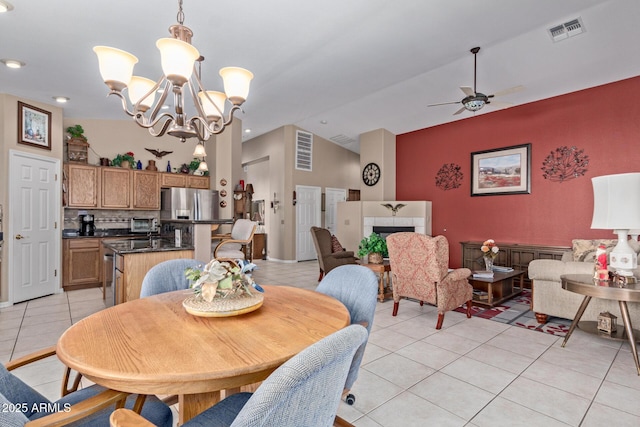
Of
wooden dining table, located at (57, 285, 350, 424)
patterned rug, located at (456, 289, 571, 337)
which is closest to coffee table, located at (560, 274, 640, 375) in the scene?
patterned rug, located at (456, 289, 571, 337)

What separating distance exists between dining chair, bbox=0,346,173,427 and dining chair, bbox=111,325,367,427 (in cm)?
16

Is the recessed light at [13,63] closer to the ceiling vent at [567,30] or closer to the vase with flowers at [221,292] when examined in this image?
the vase with flowers at [221,292]

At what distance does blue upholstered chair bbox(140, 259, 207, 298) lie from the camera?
2.02 metres

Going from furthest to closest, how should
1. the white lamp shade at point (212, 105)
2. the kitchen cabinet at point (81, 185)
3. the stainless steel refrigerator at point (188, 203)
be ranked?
the stainless steel refrigerator at point (188, 203), the kitchen cabinet at point (81, 185), the white lamp shade at point (212, 105)

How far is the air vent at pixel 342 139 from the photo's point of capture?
8.52m

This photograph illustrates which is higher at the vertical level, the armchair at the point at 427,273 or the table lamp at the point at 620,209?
the table lamp at the point at 620,209

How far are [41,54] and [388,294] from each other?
16.4 ft

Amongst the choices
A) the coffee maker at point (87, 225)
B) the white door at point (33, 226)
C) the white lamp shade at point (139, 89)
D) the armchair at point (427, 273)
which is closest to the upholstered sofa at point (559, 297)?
the armchair at point (427, 273)

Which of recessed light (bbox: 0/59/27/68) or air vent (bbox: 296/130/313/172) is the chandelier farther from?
air vent (bbox: 296/130/313/172)

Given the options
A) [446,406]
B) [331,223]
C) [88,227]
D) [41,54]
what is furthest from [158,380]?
[331,223]

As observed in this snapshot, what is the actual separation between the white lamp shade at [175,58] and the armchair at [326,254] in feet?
12.0

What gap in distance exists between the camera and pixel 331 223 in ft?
30.2

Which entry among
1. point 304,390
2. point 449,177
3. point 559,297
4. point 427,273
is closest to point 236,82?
point 304,390

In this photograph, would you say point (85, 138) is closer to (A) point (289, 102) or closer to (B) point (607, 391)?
(A) point (289, 102)
